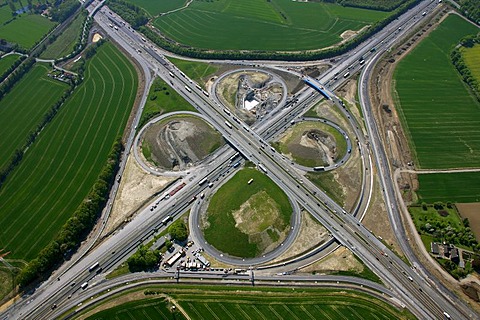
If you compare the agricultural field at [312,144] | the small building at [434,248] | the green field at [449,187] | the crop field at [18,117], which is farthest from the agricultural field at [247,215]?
the crop field at [18,117]

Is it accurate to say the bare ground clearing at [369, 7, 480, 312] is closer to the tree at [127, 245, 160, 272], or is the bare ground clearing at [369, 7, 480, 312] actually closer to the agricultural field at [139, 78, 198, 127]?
the agricultural field at [139, 78, 198, 127]

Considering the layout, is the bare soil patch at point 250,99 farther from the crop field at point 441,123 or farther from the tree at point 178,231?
the crop field at point 441,123

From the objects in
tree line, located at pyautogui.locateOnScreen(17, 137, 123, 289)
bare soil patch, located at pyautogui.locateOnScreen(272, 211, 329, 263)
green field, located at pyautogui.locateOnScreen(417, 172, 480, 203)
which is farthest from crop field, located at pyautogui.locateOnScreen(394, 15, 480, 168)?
tree line, located at pyautogui.locateOnScreen(17, 137, 123, 289)

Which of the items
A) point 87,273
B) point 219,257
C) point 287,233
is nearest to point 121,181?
point 87,273

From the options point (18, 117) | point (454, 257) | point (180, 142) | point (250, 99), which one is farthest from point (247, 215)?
point (18, 117)

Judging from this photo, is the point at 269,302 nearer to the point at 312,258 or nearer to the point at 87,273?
the point at 312,258
